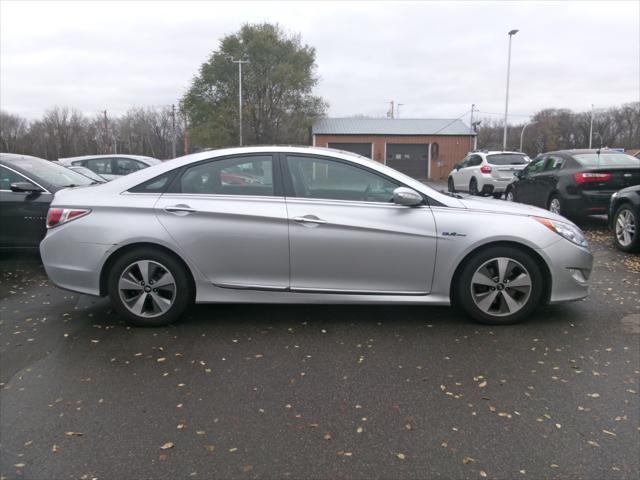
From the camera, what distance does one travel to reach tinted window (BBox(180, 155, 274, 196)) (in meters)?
4.55

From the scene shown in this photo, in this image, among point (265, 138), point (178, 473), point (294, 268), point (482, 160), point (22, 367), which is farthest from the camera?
point (265, 138)

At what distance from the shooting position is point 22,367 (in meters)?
3.78

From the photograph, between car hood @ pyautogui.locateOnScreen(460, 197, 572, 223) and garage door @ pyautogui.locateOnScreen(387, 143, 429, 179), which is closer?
car hood @ pyautogui.locateOnScreen(460, 197, 572, 223)

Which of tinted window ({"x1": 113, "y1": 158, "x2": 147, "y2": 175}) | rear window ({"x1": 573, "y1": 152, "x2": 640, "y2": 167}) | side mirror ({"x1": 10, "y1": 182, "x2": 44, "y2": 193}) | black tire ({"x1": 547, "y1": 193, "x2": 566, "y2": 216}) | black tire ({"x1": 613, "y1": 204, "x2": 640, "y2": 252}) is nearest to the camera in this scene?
side mirror ({"x1": 10, "y1": 182, "x2": 44, "y2": 193})

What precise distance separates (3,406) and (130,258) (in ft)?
5.13

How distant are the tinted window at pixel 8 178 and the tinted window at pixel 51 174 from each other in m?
0.14

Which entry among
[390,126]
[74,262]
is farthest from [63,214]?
[390,126]

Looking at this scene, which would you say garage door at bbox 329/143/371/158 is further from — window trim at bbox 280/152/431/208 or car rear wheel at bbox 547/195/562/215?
window trim at bbox 280/152/431/208

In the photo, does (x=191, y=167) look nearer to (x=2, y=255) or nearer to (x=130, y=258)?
(x=130, y=258)

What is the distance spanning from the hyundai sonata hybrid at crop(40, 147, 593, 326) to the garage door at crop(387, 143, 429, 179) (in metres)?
41.0

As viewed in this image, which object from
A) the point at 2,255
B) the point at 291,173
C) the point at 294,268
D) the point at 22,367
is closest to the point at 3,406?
the point at 22,367

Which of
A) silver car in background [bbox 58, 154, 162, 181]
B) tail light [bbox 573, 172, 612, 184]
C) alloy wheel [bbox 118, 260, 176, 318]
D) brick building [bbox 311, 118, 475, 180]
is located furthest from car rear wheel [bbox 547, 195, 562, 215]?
brick building [bbox 311, 118, 475, 180]

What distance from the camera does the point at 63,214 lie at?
4.59 meters

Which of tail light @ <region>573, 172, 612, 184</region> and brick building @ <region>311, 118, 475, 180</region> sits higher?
brick building @ <region>311, 118, 475, 180</region>
